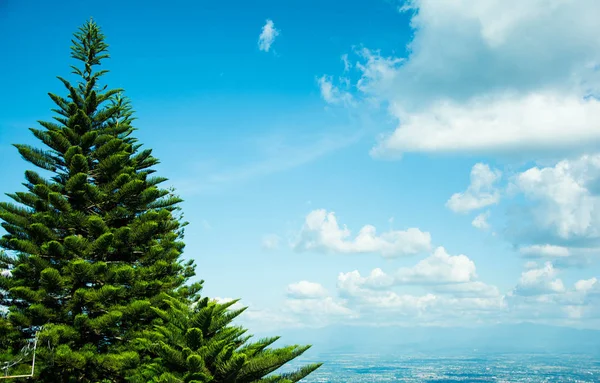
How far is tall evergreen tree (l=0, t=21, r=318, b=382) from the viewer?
11242 mm

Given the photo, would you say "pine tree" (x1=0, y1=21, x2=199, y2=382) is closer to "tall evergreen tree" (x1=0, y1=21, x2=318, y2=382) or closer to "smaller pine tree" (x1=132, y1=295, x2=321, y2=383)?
"tall evergreen tree" (x1=0, y1=21, x2=318, y2=382)

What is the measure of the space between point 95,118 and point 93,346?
704cm

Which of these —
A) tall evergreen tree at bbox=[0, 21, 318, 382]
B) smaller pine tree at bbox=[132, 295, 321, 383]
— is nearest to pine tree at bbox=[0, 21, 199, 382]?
tall evergreen tree at bbox=[0, 21, 318, 382]

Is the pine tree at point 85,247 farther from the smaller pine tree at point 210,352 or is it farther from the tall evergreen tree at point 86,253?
the smaller pine tree at point 210,352

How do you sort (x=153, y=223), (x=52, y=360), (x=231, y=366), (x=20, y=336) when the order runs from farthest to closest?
(x=153, y=223), (x=20, y=336), (x=52, y=360), (x=231, y=366)

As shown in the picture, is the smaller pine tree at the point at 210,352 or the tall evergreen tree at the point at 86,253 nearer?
the smaller pine tree at the point at 210,352

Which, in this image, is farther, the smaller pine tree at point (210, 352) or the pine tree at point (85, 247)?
the pine tree at point (85, 247)

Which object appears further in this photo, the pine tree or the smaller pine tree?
the pine tree

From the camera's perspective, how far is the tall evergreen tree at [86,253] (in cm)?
1124

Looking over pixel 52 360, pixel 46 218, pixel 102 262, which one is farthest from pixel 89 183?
pixel 52 360

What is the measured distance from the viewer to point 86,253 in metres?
12.2

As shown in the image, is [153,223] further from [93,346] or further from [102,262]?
[93,346]

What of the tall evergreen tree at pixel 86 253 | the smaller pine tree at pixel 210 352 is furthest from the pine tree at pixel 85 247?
the smaller pine tree at pixel 210 352

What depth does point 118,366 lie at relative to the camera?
1113 cm
